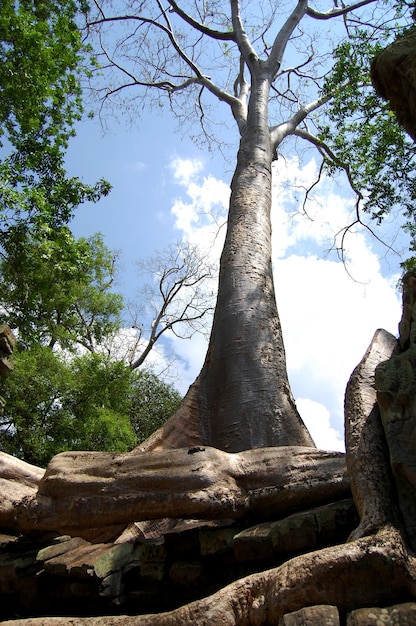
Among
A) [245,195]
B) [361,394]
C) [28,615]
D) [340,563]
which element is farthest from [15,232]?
[340,563]

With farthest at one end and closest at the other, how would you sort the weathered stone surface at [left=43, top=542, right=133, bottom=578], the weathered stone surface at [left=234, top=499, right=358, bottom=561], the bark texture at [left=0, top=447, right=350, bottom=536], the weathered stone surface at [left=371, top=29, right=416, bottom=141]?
the weathered stone surface at [left=371, top=29, right=416, bottom=141] < the weathered stone surface at [left=43, top=542, right=133, bottom=578] < the bark texture at [left=0, top=447, right=350, bottom=536] < the weathered stone surface at [left=234, top=499, right=358, bottom=561]

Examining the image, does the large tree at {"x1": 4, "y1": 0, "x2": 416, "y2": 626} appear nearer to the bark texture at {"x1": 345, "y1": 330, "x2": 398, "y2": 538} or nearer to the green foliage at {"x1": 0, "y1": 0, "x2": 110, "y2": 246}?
the bark texture at {"x1": 345, "y1": 330, "x2": 398, "y2": 538}

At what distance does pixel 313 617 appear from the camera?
5.11ft

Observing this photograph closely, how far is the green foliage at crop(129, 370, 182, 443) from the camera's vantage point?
13391mm

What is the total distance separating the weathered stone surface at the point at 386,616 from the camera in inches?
A: 58.4

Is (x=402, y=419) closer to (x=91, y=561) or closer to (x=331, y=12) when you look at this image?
(x=91, y=561)

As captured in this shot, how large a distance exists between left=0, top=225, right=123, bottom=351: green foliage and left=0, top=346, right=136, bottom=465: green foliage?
43.1 inches

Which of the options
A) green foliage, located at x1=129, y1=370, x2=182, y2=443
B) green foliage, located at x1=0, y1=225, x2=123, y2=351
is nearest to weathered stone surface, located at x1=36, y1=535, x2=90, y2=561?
green foliage, located at x1=0, y1=225, x2=123, y2=351

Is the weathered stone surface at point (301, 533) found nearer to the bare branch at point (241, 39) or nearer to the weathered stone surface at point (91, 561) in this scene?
the weathered stone surface at point (91, 561)

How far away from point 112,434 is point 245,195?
5702mm

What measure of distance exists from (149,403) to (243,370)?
10006 millimetres

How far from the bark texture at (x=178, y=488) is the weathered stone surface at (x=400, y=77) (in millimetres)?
1972

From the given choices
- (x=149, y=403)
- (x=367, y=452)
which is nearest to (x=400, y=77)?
(x=367, y=452)

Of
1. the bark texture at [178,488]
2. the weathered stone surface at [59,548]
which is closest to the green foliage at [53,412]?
the weathered stone surface at [59,548]
